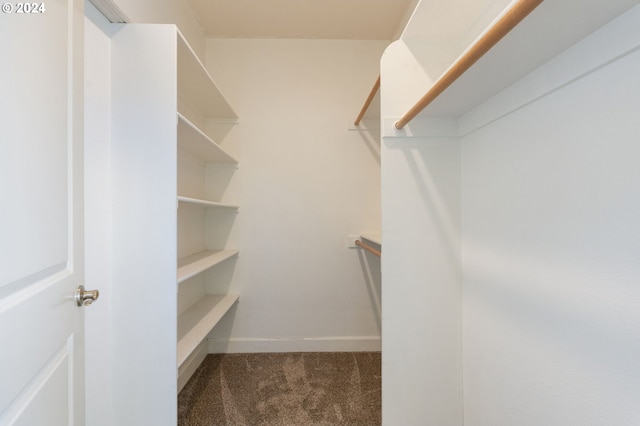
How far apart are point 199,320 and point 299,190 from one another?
3.78 ft

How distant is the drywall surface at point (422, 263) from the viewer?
1.19 m

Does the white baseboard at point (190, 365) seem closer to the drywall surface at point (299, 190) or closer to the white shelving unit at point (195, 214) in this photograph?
the white shelving unit at point (195, 214)

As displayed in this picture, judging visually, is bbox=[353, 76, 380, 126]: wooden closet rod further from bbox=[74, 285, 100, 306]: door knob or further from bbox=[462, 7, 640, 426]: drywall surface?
bbox=[74, 285, 100, 306]: door knob

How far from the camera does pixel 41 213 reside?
633mm

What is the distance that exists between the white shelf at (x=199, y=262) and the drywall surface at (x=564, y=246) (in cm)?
134

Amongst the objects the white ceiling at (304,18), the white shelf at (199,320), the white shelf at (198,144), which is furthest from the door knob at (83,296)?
the white ceiling at (304,18)

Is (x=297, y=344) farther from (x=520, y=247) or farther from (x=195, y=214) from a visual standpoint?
(x=520, y=247)

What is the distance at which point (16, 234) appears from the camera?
0.55 metres

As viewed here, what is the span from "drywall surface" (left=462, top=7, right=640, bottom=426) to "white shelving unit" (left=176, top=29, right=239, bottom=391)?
4.37 feet

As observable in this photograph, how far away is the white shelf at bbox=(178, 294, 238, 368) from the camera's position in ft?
4.30

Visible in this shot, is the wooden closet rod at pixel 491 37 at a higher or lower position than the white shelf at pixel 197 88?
lower

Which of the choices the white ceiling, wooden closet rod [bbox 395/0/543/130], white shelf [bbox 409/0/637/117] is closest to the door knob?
wooden closet rod [bbox 395/0/543/130]

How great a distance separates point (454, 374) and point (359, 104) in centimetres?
191

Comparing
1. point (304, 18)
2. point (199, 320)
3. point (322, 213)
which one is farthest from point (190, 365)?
point (304, 18)
